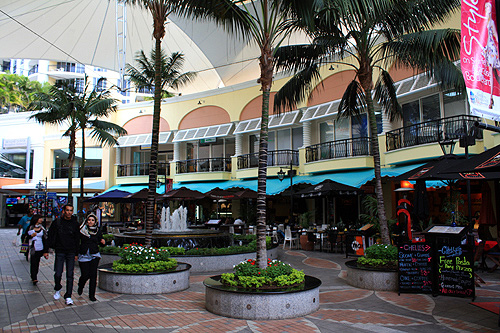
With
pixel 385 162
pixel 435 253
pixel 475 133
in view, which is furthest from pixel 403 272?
pixel 385 162

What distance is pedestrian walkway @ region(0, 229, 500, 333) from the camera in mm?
5953

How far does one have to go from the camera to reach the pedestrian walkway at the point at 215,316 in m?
5.95

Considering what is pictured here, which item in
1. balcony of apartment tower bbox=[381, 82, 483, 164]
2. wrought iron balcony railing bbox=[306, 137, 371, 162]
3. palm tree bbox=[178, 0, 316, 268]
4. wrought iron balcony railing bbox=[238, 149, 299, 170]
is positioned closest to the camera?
palm tree bbox=[178, 0, 316, 268]

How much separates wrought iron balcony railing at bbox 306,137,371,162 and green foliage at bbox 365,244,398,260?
10280mm

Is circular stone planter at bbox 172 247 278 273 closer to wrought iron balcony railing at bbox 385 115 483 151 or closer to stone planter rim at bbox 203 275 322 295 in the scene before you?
stone planter rim at bbox 203 275 322 295

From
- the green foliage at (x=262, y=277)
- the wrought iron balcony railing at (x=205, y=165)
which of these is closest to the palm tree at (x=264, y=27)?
the green foliage at (x=262, y=277)

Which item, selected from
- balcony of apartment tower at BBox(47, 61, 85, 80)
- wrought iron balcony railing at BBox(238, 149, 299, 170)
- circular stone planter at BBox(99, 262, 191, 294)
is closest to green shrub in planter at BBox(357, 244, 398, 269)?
circular stone planter at BBox(99, 262, 191, 294)

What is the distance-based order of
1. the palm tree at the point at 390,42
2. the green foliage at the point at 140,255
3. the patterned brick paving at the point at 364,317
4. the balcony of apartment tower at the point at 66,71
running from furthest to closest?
the balcony of apartment tower at the point at 66,71 < the palm tree at the point at 390,42 < the green foliage at the point at 140,255 < the patterned brick paving at the point at 364,317

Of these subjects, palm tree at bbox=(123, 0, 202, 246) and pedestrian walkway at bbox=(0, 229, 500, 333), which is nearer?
pedestrian walkway at bbox=(0, 229, 500, 333)

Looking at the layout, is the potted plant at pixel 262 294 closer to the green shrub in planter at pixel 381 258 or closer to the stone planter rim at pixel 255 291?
the stone planter rim at pixel 255 291

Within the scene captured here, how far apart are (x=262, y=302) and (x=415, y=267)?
138 inches

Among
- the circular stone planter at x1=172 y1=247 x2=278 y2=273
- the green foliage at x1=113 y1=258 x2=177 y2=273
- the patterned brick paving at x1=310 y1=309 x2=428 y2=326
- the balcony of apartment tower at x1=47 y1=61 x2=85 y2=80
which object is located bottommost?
the patterned brick paving at x1=310 y1=309 x2=428 y2=326

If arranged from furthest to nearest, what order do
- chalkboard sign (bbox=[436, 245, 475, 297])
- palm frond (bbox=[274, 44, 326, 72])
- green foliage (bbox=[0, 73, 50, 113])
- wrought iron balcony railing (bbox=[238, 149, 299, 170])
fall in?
green foliage (bbox=[0, 73, 50, 113]) → wrought iron balcony railing (bbox=[238, 149, 299, 170]) → palm frond (bbox=[274, 44, 326, 72]) → chalkboard sign (bbox=[436, 245, 475, 297])

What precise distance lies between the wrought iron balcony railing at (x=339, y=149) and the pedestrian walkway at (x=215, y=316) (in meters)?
10.7
